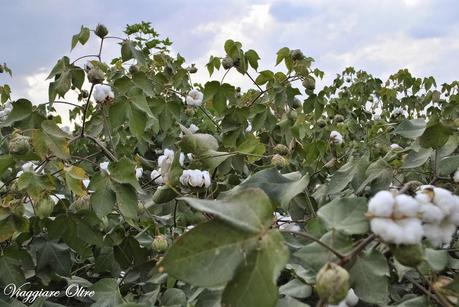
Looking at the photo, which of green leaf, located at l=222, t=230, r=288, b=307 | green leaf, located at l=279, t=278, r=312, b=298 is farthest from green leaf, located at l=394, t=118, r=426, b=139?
green leaf, located at l=222, t=230, r=288, b=307

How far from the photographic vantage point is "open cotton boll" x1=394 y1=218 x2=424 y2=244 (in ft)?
2.13

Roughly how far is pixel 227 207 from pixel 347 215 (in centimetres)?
20

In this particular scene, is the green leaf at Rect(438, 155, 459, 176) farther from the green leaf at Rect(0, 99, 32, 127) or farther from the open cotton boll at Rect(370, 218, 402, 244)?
the green leaf at Rect(0, 99, 32, 127)

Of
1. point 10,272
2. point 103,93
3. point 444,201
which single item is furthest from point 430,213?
point 103,93

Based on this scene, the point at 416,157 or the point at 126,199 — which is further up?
the point at 126,199

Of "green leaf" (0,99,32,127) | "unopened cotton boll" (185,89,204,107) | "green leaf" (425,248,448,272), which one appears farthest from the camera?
"unopened cotton boll" (185,89,204,107)

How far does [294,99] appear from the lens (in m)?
2.11

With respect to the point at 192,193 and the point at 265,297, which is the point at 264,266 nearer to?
the point at 265,297

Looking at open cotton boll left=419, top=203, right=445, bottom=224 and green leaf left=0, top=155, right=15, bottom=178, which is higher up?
green leaf left=0, top=155, right=15, bottom=178

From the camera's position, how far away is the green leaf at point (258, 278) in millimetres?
626

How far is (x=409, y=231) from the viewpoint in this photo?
65 cm

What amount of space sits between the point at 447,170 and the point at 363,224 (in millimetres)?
446

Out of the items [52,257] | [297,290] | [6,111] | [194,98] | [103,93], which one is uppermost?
[6,111]

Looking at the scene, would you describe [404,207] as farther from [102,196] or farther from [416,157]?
[102,196]
